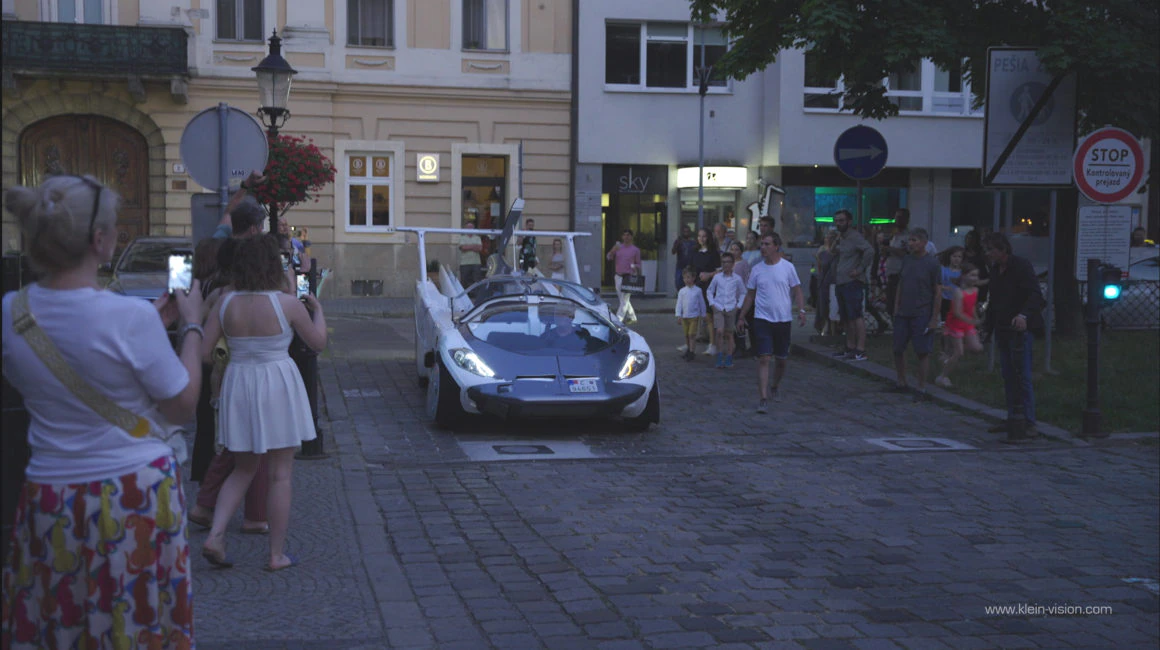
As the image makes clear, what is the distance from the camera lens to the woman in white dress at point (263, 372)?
623 cm

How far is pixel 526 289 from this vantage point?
12.9 m

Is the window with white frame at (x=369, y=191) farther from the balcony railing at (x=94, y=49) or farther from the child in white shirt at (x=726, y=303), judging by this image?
the child in white shirt at (x=726, y=303)

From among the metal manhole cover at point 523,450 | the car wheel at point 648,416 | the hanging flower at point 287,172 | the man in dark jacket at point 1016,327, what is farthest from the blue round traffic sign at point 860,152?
the metal manhole cover at point 523,450

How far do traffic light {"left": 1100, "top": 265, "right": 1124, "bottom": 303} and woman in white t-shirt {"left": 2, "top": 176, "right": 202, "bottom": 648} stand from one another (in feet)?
31.5

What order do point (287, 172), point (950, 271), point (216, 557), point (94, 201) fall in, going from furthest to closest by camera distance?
point (950, 271)
point (287, 172)
point (216, 557)
point (94, 201)

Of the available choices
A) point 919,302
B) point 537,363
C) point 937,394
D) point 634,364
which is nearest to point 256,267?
point 537,363

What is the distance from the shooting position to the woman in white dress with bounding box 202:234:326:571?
623 cm

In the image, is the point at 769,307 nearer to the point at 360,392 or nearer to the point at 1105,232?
the point at 1105,232

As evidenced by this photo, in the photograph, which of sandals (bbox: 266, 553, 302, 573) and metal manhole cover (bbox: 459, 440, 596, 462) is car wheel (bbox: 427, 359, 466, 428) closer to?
metal manhole cover (bbox: 459, 440, 596, 462)

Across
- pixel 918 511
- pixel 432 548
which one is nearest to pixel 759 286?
pixel 918 511

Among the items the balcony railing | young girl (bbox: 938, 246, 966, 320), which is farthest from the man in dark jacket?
the balcony railing

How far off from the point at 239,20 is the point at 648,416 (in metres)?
20.3

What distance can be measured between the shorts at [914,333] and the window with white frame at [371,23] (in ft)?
62.2

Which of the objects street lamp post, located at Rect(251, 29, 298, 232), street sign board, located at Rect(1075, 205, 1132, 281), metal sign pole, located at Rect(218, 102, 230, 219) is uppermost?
street lamp post, located at Rect(251, 29, 298, 232)
